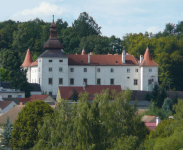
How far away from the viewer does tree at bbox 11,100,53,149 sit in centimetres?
4206

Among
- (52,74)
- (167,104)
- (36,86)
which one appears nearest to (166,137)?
(167,104)

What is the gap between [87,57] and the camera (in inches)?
3172

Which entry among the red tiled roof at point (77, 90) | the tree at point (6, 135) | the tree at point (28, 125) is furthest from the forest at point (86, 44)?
the tree at point (6, 135)

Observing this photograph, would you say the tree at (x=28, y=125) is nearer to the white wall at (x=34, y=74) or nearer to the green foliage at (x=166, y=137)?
the green foliage at (x=166, y=137)

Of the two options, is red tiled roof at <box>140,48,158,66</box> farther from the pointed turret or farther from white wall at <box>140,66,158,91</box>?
the pointed turret

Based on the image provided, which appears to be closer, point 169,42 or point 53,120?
point 53,120

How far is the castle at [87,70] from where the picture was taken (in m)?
76.8

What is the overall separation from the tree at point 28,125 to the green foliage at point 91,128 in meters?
1.63

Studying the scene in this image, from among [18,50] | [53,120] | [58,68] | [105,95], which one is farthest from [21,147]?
[18,50]

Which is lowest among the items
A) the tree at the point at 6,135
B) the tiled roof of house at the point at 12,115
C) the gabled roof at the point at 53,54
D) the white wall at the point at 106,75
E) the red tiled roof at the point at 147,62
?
the tree at the point at 6,135

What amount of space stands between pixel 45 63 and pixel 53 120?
124 ft

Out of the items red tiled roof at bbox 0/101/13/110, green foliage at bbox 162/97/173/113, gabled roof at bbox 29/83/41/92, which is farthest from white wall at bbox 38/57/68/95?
green foliage at bbox 162/97/173/113

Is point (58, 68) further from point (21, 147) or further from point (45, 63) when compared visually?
point (21, 147)

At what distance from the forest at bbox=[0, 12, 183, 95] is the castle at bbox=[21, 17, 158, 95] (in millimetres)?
3291
